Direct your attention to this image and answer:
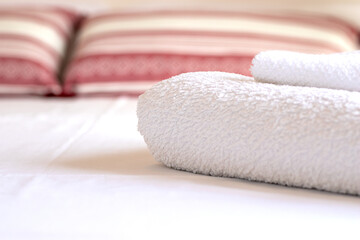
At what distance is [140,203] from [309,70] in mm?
289

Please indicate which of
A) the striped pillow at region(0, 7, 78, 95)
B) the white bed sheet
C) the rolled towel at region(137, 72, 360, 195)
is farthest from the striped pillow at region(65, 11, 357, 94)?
the rolled towel at region(137, 72, 360, 195)

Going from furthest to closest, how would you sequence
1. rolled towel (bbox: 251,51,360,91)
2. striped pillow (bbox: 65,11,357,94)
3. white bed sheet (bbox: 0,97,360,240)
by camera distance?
striped pillow (bbox: 65,11,357,94), rolled towel (bbox: 251,51,360,91), white bed sheet (bbox: 0,97,360,240)

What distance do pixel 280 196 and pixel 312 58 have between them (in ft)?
0.70

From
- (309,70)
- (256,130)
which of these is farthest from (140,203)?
(309,70)

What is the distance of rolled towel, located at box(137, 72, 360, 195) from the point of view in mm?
594

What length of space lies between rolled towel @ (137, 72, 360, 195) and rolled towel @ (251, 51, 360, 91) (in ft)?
0.11

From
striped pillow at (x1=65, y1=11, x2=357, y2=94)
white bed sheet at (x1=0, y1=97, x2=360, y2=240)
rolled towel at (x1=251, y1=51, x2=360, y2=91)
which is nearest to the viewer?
white bed sheet at (x1=0, y1=97, x2=360, y2=240)

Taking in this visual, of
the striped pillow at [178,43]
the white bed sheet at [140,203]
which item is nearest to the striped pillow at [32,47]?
the striped pillow at [178,43]

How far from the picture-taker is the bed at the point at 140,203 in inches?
20.2

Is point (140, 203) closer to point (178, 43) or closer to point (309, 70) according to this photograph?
point (309, 70)

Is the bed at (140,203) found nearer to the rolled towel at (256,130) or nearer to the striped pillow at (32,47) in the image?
the rolled towel at (256,130)

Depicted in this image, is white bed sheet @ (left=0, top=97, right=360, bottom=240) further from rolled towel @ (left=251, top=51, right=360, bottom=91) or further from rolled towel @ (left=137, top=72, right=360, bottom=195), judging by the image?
rolled towel @ (left=251, top=51, right=360, bottom=91)

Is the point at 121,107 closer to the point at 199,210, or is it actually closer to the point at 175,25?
the point at 175,25

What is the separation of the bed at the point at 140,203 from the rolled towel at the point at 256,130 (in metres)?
0.02
